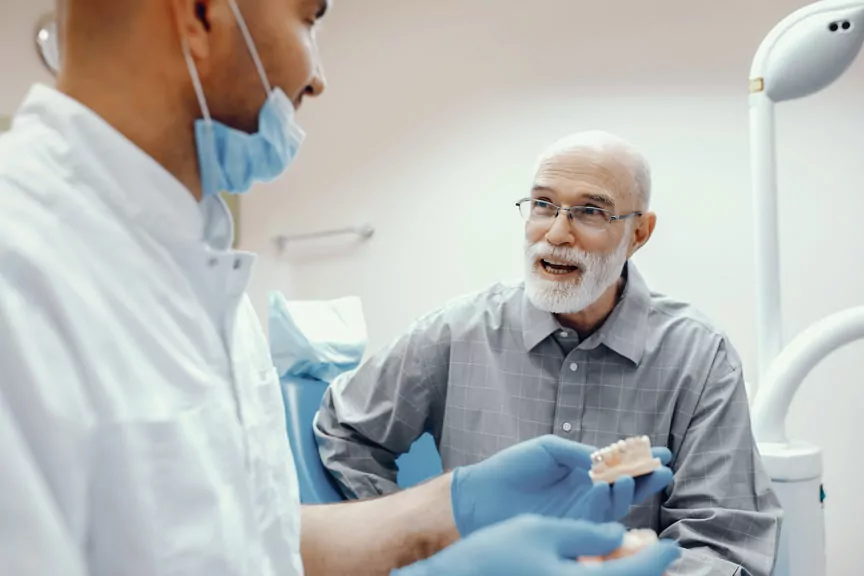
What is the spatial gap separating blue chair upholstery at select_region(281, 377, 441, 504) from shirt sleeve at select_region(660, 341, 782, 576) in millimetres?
506

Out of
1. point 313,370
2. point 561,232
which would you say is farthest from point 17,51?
point 561,232

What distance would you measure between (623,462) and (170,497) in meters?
0.61

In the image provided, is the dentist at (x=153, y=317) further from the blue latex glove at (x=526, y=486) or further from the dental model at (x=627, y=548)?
the blue latex glove at (x=526, y=486)

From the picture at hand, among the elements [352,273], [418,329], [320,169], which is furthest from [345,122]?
[418,329]

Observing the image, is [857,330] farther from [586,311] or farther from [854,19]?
[854,19]

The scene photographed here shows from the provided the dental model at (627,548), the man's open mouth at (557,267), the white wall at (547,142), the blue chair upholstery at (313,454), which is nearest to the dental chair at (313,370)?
the blue chair upholstery at (313,454)

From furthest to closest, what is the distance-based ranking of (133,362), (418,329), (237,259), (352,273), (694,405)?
(352,273), (418,329), (694,405), (237,259), (133,362)

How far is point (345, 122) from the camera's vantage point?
2.82 metres

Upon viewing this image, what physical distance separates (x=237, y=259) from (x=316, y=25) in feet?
0.81

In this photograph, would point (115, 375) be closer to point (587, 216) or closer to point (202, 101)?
point (202, 101)

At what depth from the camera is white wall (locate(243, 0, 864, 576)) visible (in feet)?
6.70

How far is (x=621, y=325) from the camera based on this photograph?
55.6 inches

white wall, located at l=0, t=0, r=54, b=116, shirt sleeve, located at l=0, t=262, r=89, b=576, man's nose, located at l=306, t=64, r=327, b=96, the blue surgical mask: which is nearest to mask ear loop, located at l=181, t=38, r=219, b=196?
the blue surgical mask

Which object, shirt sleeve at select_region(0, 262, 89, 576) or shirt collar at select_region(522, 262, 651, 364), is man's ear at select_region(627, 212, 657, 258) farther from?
shirt sleeve at select_region(0, 262, 89, 576)
